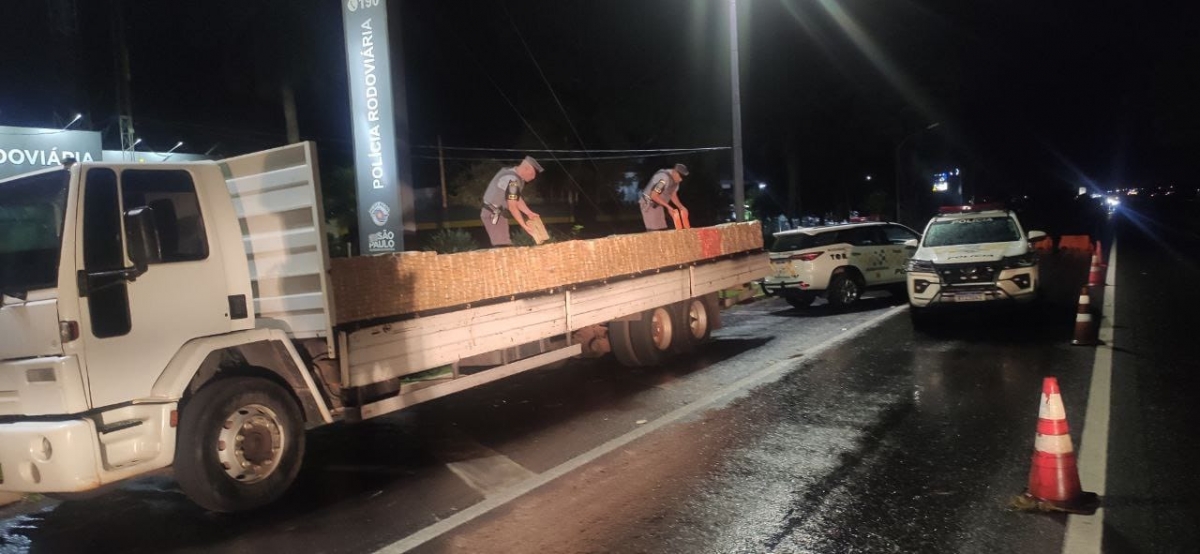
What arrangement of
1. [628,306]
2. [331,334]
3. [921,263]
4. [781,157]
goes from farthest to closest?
[781,157]
[921,263]
[628,306]
[331,334]

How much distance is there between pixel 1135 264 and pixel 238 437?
80.2 ft

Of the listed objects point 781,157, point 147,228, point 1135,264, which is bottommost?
point 1135,264

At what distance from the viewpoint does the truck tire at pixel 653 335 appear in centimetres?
1023

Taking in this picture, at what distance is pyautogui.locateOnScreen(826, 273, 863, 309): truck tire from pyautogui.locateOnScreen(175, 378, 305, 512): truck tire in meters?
11.4

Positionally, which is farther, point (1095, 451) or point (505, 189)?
point (505, 189)

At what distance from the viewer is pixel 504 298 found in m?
7.79

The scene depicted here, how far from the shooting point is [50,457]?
191 inches

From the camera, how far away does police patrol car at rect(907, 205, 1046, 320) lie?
1189 centimetres

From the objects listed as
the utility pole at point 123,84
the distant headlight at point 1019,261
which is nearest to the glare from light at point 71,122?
the utility pole at point 123,84

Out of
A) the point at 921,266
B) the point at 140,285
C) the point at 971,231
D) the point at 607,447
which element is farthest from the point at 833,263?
the point at 140,285

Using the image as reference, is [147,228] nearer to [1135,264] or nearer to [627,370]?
[627,370]

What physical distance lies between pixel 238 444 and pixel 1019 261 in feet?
34.6

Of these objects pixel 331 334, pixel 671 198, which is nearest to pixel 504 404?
pixel 331 334

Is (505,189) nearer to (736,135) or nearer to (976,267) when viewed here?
(976,267)
